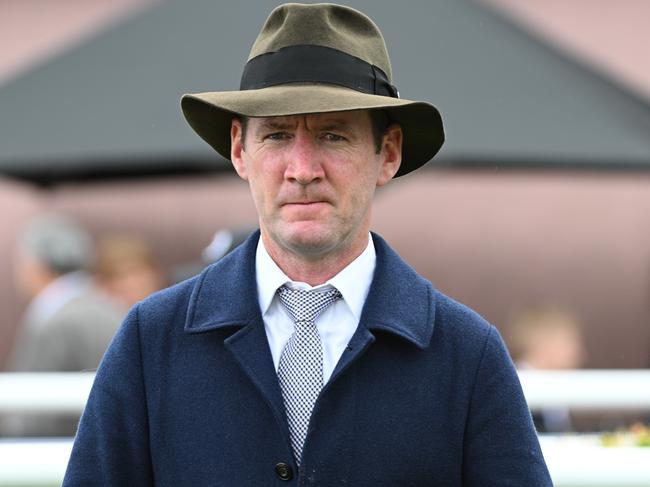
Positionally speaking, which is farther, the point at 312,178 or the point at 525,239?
the point at 525,239

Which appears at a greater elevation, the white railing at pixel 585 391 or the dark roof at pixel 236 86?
the dark roof at pixel 236 86

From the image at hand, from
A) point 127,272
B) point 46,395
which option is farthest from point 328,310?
point 127,272

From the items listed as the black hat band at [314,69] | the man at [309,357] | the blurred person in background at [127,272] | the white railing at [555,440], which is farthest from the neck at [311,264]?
the blurred person in background at [127,272]

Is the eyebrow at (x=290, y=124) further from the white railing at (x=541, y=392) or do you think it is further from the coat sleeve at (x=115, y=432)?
the white railing at (x=541, y=392)

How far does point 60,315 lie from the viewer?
4.79 meters

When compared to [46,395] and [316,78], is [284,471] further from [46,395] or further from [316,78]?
[46,395]

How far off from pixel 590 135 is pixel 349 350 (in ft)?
10.7

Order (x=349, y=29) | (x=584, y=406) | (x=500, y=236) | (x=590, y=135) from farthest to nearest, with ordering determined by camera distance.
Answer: (x=500, y=236), (x=590, y=135), (x=584, y=406), (x=349, y=29)

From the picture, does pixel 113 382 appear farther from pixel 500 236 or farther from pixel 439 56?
pixel 500 236

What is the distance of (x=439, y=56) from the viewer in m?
5.21

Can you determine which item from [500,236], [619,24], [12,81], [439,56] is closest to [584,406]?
[439,56]

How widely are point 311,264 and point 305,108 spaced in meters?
0.26

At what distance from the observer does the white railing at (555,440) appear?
257 centimetres

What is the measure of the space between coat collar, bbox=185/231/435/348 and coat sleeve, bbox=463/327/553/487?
4.6 inches
